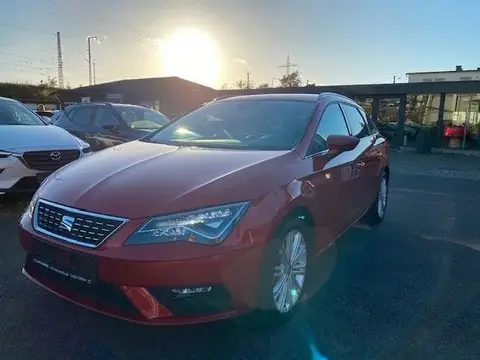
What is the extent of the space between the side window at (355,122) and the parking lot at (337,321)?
125 centimetres

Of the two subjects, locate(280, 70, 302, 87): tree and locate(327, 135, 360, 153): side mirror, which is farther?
locate(280, 70, 302, 87): tree

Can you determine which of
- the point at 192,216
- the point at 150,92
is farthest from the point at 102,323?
the point at 150,92

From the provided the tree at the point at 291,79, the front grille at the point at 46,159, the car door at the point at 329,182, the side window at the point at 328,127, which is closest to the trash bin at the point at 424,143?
the side window at the point at 328,127

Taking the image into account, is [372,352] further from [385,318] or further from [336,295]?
[336,295]

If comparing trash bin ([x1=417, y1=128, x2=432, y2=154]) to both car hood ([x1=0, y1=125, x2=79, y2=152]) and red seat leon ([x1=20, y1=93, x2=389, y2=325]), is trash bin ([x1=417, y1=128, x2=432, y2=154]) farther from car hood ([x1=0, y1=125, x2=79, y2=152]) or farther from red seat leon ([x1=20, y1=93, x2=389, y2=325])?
red seat leon ([x1=20, y1=93, x2=389, y2=325])

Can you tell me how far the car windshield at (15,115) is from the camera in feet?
20.9

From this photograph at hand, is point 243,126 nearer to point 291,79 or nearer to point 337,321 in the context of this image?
point 337,321

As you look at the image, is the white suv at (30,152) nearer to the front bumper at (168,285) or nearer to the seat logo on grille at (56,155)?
the seat logo on grille at (56,155)

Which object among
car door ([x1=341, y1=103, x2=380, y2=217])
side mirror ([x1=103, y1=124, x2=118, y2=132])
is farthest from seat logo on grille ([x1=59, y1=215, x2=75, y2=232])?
side mirror ([x1=103, y1=124, x2=118, y2=132])

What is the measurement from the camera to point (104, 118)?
28.4 ft

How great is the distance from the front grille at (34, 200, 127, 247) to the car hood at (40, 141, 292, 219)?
0.14 ft

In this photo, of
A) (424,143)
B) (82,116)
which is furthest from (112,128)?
(424,143)

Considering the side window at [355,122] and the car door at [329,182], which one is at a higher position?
the side window at [355,122]

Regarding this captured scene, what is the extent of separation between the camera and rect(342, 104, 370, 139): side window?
4.57 meters
